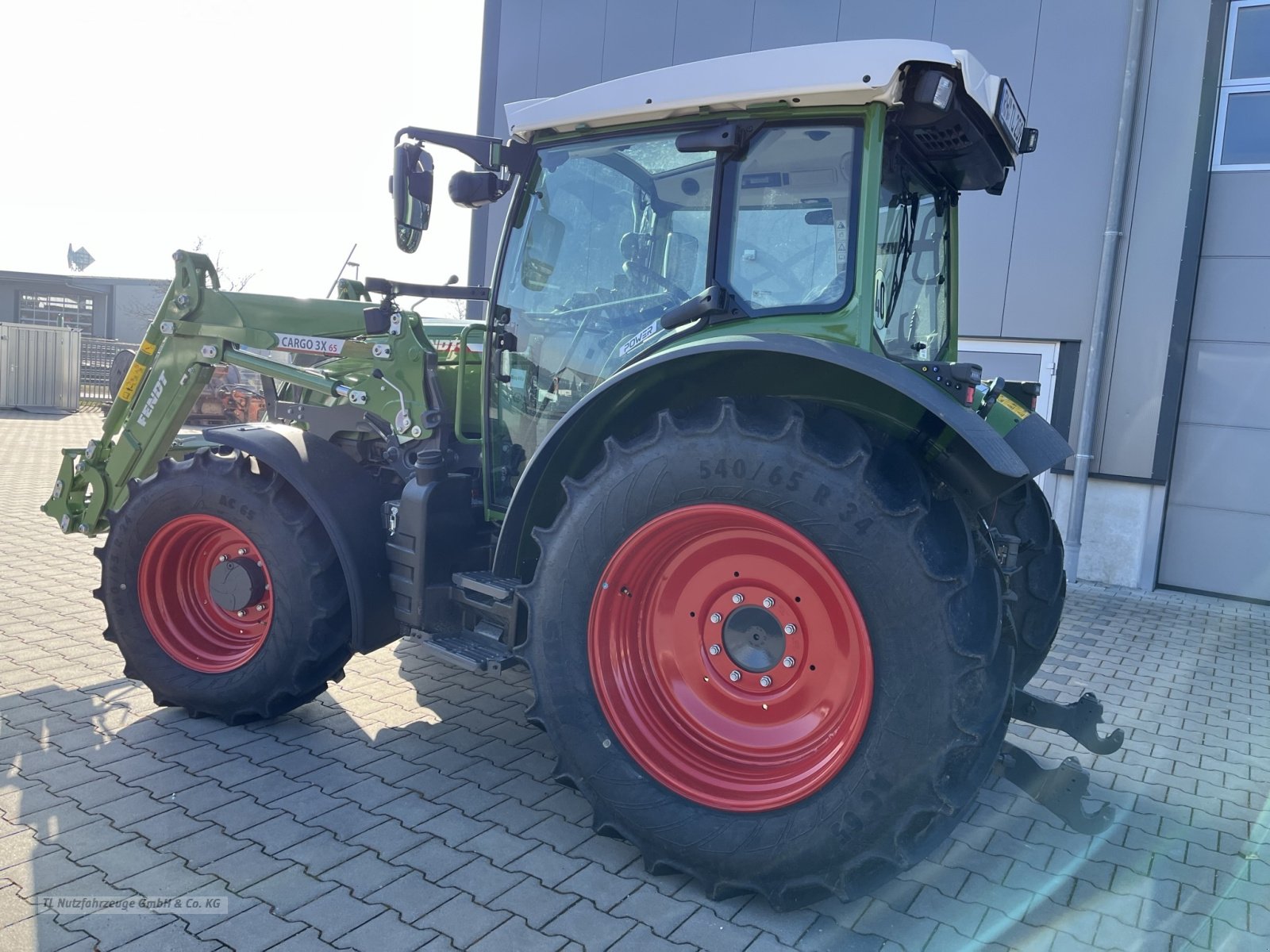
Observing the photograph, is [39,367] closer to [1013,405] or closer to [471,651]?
[471,651]

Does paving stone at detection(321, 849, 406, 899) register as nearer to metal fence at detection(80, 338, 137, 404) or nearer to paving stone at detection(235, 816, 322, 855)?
paving stone at detection(235, 816, 322, 855)

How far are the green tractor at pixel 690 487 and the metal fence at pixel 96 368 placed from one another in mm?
20407

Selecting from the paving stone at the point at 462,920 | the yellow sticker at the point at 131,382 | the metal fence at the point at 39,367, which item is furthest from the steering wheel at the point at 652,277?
the metal fence at the point at 39,367

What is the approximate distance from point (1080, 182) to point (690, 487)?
7.38 m

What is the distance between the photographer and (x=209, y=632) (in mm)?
3928


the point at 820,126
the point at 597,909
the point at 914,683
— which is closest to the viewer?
the point at 914,683

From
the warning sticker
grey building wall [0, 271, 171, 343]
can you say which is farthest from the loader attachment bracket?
grey building wall [0, 271, 171, 343]

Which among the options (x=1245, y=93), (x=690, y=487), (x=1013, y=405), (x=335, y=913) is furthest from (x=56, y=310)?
(x=690, y=487)

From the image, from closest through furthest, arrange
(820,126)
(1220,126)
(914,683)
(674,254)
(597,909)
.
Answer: (914,683) < (597,909) < (820,126) < (674,254) < (1220,126)

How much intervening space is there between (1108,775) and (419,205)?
3635mm

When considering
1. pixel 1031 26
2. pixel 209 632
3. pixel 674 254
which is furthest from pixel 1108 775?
pixel 1031 26

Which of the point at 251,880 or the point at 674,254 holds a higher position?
the point at 674,254

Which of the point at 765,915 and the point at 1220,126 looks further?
the point at 1220,126

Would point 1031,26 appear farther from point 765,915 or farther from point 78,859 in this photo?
point 78,859
